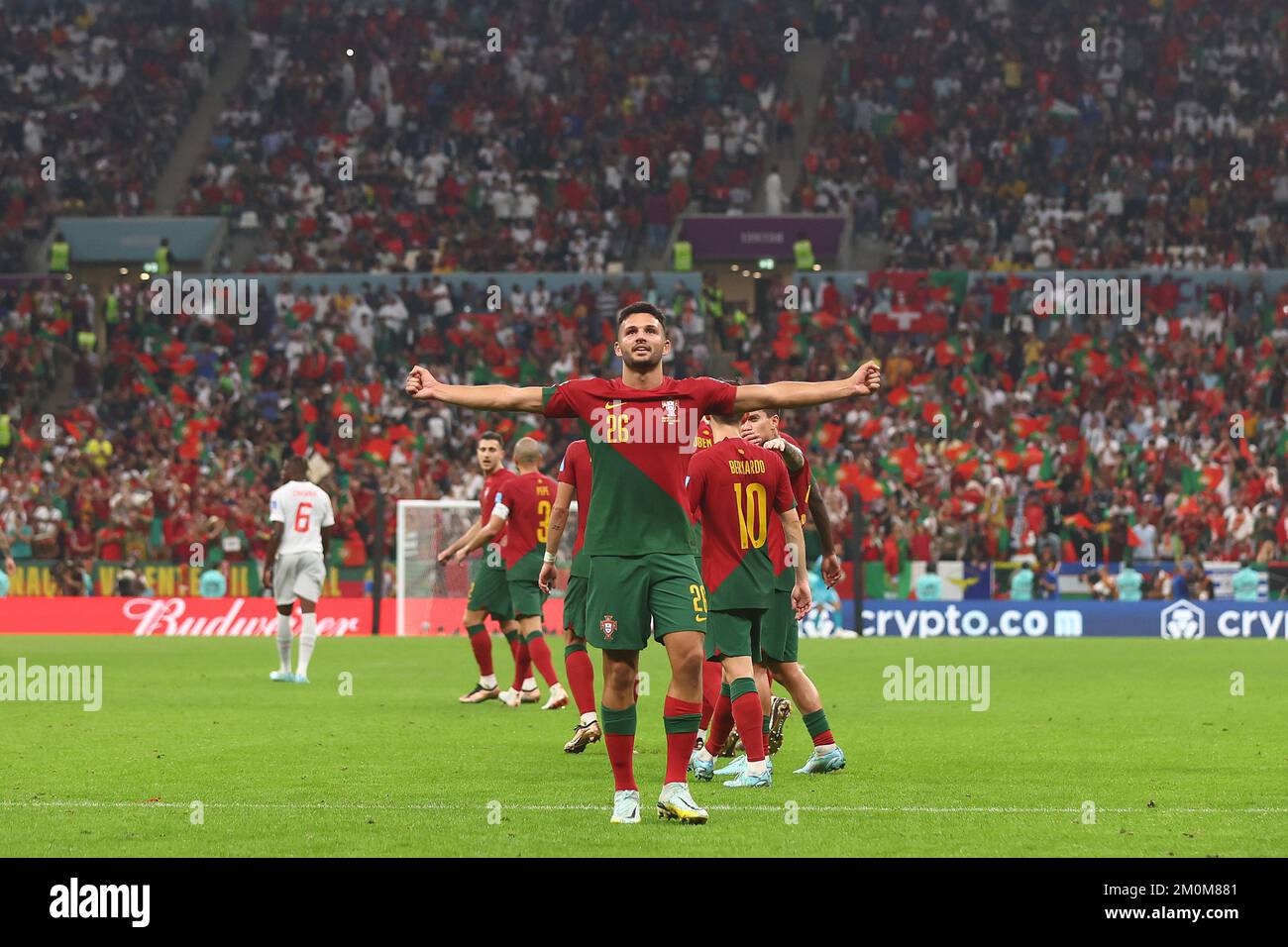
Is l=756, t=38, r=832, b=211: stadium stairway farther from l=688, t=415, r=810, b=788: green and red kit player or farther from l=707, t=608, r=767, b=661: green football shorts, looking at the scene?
l=707, t=608, r=767, b=661: green football shorts

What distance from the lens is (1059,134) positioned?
145ft

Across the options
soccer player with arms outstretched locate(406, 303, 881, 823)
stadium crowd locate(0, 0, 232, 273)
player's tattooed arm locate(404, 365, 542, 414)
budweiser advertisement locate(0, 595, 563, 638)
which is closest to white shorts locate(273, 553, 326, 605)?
budweiser advertisement locate(0, 595, 563, 638)

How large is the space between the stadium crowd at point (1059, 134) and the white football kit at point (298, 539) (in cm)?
2367

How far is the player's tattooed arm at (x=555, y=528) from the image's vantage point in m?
12.8

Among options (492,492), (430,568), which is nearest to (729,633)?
(492,492)

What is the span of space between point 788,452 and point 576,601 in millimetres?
2298

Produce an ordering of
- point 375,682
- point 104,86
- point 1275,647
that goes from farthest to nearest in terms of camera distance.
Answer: point 104,86 → point 1275,647 → point 375,682

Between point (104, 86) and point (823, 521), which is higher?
point (104, 86)

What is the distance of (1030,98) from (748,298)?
8.72 metres

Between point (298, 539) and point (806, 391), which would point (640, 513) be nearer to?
point (806, 391)

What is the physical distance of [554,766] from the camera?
1205 cm

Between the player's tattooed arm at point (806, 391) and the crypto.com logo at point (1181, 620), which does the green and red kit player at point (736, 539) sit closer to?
the player's tattooed arm at point (806, 391)
